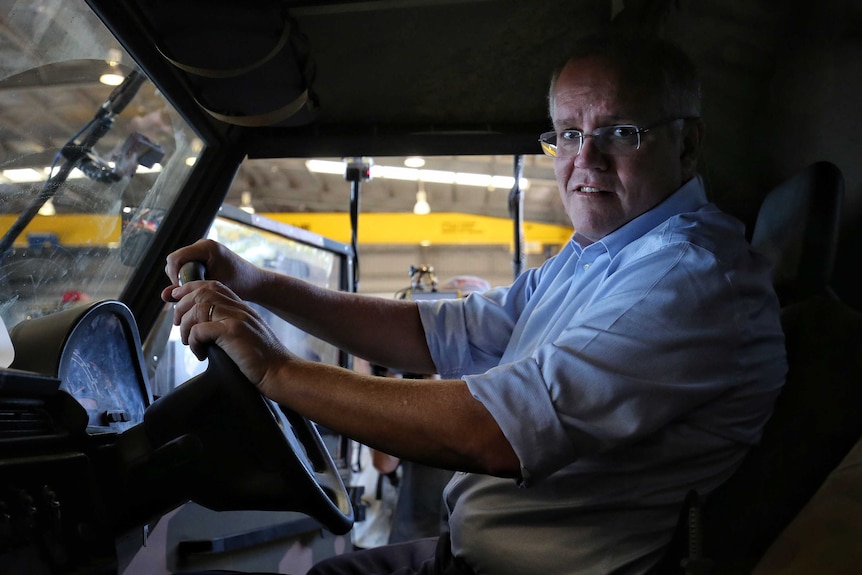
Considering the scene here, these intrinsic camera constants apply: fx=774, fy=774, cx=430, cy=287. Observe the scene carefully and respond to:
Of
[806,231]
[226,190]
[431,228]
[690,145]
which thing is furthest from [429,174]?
[806,231]

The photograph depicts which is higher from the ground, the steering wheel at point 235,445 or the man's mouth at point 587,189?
the man's mouth at point 587,189

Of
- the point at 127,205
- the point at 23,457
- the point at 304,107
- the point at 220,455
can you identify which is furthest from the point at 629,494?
the point at 127,205

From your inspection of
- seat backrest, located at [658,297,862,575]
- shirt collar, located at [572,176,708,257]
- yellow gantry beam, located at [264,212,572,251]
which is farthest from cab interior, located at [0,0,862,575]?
yellow gantry beam, located at [264,212,572,251]

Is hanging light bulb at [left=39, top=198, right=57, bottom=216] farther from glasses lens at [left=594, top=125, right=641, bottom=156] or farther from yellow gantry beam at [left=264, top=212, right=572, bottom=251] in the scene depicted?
yellow gantry beam at [left=264, top=212, right=572, bottom=251]

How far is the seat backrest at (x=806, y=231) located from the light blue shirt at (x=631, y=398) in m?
0.08

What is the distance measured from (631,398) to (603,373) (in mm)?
50

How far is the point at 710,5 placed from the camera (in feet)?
4.88

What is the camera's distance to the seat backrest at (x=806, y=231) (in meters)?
1.16

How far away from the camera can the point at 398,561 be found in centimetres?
148

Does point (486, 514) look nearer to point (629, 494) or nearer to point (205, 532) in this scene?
point (629, 494)

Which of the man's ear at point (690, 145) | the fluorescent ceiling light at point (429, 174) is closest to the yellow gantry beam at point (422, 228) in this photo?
the fluorescent ceiling light at point (429, 174)

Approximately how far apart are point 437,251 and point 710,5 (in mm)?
14051

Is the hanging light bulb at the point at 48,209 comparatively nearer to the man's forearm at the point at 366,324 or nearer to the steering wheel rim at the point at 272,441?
the man's forearm at the point at 366,324

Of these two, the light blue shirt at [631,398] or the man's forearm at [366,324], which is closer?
the light blue shirt at [631,398]
